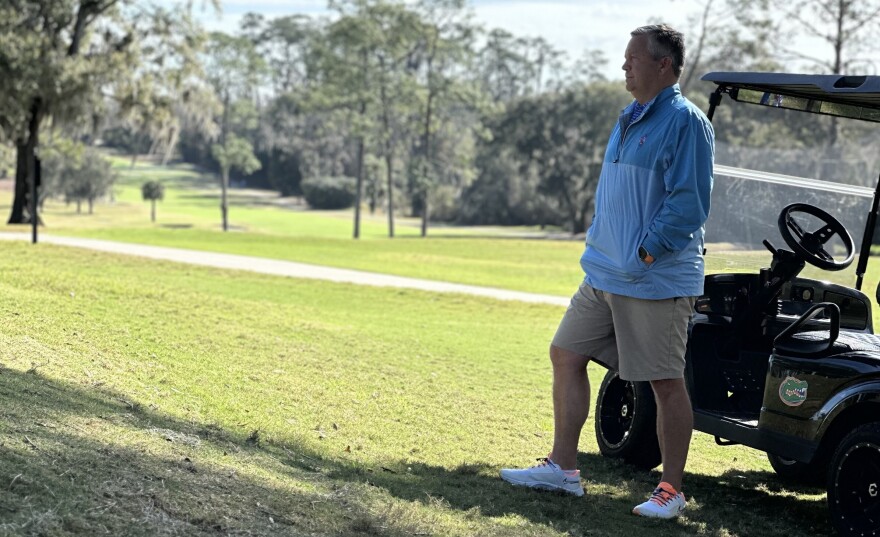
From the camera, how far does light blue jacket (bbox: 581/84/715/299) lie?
459cm

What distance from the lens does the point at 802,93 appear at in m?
5.83

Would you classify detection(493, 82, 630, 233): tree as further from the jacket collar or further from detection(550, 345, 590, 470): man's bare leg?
the jacket collar

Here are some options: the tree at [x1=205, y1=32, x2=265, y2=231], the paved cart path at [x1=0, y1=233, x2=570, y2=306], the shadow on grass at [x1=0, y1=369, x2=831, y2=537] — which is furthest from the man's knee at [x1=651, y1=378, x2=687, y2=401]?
the tree at [x1=205, y1=32, x2=265, y2=231]

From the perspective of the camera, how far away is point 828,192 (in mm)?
6578

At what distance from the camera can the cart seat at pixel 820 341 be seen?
476cm

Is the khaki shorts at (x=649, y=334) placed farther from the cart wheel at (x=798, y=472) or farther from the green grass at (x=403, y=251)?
the cart wheel at (x=798, y=472)

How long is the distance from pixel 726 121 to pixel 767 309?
59639 millimetres

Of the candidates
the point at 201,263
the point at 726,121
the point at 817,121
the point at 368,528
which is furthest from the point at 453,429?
the point at 726,121

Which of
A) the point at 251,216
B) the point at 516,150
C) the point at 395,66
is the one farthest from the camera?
the point at 251,216

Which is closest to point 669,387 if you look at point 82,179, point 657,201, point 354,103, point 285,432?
point 657,201

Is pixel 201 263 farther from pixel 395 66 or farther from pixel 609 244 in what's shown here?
pixel 395 66

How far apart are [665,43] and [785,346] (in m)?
1.56

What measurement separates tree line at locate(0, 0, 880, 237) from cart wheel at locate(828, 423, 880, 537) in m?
14.4

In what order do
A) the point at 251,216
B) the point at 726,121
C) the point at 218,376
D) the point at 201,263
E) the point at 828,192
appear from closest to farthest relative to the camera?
the point at 828,192 < the point at 218,376 < the point at 201,263 < the point at 726,121 < the point at 251,216
